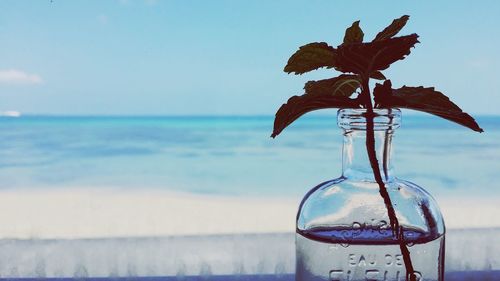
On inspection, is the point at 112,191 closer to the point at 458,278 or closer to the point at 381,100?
the point at 458,278

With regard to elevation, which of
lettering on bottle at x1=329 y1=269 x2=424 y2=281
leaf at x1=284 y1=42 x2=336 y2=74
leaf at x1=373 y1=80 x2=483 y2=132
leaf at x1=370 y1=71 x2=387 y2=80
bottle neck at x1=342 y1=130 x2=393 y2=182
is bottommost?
lettering on bottle at x1=329 y1=269 x2=424 y2=281

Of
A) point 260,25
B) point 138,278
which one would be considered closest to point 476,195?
point 138,278

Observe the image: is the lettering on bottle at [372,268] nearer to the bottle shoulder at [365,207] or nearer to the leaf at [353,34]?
the bottle shoulder at [365,207]

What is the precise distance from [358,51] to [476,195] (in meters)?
2.75

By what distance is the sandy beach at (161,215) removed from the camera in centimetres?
225

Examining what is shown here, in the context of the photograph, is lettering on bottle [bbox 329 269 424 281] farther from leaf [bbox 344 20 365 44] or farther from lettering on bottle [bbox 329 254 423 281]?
leaf [bbox 344 20 365 44]

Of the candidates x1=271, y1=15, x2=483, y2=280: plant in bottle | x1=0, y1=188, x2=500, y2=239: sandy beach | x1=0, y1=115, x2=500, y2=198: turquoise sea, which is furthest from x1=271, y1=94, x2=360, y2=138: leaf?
x1=0, y1=115, x2=500, y2=198: turquoise sea

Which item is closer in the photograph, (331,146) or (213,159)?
(213,159)

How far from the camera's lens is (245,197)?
9.44 ft

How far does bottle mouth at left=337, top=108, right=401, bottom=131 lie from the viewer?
0.38 meters

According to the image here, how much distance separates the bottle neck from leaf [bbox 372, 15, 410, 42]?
6cm

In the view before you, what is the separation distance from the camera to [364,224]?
0.39 meters

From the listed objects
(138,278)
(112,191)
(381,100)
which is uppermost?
(381,100)

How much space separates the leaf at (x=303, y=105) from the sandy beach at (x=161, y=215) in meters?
1.71
